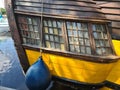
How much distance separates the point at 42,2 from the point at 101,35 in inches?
66.9

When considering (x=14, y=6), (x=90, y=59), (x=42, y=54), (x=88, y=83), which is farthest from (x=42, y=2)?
(x=88, y=83)

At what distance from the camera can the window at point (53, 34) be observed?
638cm

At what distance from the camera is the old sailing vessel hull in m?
5.92

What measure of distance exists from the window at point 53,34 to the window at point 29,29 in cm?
27

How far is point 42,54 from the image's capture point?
6.80m

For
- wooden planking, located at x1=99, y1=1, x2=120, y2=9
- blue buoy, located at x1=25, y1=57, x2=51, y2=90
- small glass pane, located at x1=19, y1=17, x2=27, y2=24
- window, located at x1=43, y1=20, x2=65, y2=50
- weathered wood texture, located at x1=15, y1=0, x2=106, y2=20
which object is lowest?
blue buoy, located at x1=25, y1=57, x2=51, y2=90

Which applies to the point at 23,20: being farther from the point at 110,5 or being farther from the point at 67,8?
the point at 110,5

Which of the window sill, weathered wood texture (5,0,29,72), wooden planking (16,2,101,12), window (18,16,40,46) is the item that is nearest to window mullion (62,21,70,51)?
the window sill

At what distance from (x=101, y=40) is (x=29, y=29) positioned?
2005 millimetres

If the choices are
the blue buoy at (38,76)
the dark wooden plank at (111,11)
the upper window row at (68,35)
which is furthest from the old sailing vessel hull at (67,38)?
the blue buoy at (38,76)

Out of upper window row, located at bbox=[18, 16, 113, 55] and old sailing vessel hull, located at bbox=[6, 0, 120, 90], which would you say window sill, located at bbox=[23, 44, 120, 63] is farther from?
upper window row, located at bbox=[18, 16, 113, 55]

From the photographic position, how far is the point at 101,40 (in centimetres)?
595

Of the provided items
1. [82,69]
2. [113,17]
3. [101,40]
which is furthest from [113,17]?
[82,69]

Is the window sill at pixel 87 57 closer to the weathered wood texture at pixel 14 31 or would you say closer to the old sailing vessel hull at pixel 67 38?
the old sailing vessel hull at pixel 67 38
